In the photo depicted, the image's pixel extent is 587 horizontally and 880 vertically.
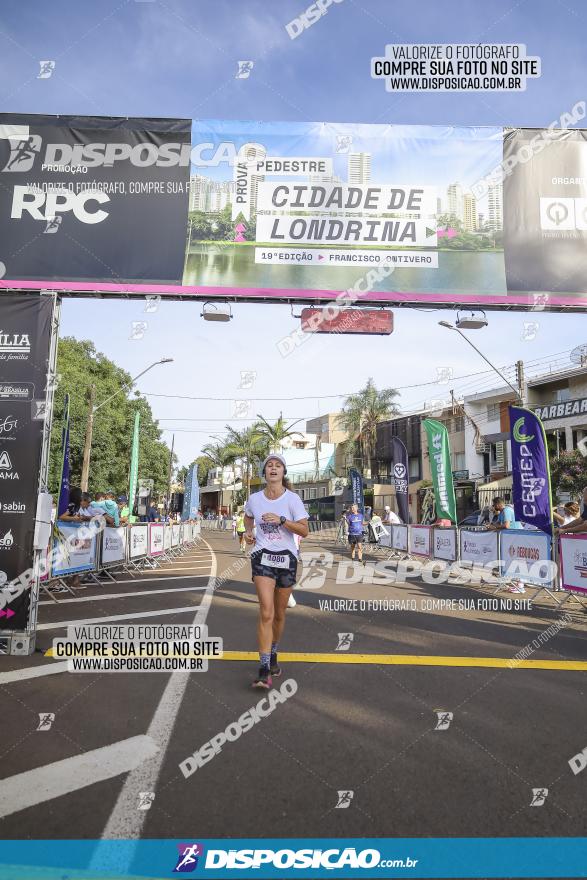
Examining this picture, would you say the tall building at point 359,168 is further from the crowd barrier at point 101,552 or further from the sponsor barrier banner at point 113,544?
the sponsor barrier banner at point 113,544

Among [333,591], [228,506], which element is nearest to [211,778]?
[333,591]

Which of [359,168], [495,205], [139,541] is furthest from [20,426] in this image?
[139,541]

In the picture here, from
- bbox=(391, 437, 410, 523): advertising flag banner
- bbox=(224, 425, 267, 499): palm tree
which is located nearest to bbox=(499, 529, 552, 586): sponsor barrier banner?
bbox=(391, 437, 410, 523): advertising flag banner

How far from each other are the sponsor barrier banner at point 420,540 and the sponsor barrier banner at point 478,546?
2.66 meters

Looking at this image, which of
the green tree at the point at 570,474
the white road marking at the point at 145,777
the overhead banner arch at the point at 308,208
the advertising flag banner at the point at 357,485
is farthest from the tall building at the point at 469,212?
the green tree at the point at 570,474

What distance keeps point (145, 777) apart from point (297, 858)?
105 cm

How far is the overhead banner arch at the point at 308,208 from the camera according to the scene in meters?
7.84

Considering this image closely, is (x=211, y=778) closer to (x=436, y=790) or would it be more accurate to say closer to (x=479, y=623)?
(x=436, y=790)

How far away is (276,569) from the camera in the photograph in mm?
5566

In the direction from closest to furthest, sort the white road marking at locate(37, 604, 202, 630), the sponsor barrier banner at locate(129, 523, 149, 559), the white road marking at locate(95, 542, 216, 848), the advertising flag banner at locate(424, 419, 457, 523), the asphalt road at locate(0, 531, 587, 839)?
the white road marking at locate(95, 542, 216, 848)
the asphalt road at locate(0, 531, 587, 839)
the white road marking at locate(37, 604, 202, 630)
the sponsor barrier banner at locate(129, 523, 149, 559)
the advertising flag banner at locate(424, 419, 457, 523)

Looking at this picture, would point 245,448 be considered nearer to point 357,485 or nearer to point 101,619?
point 357,485

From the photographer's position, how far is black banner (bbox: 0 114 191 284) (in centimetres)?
770

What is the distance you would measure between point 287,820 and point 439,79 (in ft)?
26.3

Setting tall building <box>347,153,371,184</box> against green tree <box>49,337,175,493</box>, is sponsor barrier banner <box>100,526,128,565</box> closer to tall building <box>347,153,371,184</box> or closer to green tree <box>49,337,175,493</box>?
tall building <box>347,153,371,184</box>
